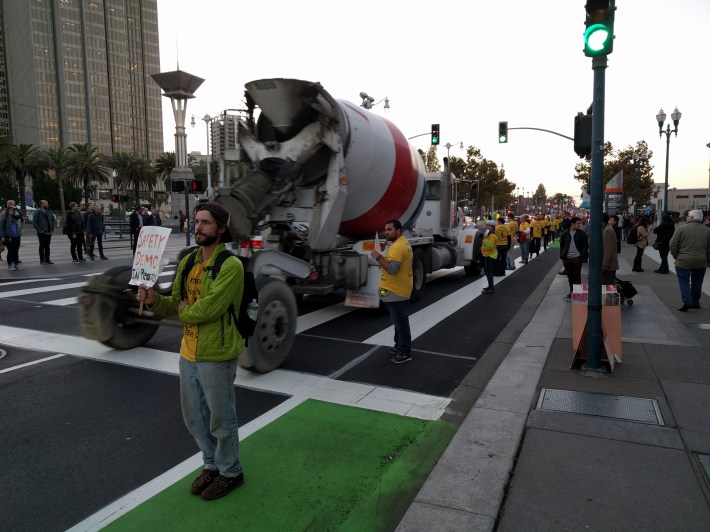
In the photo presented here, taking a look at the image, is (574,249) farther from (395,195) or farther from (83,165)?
Result: (83,165)

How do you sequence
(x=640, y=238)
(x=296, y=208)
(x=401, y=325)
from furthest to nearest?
(x=640, y=238), (x=296, y=208), (x=401, y=325)

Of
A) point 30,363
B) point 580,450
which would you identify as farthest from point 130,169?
point 580,450

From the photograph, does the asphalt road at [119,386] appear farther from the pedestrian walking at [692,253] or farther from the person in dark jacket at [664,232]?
the person in dark jacket at [664,232]

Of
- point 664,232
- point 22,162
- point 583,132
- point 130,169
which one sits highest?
point 130,169

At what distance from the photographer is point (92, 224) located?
58.1 feet

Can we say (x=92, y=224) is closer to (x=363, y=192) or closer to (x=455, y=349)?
(x=363, y=192)

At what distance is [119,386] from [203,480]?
103 inches

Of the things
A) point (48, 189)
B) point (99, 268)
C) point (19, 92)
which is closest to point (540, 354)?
point (99, 268)

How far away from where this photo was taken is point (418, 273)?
11.4 meters

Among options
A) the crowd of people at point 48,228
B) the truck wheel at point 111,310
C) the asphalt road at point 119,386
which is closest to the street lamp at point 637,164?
the asphalt road at point 119,386

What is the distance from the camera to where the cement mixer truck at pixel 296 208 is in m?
6.29

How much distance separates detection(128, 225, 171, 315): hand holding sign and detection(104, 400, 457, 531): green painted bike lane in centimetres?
143

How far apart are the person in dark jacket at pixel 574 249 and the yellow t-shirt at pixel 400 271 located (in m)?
5.37

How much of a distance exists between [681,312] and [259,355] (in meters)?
7.65
